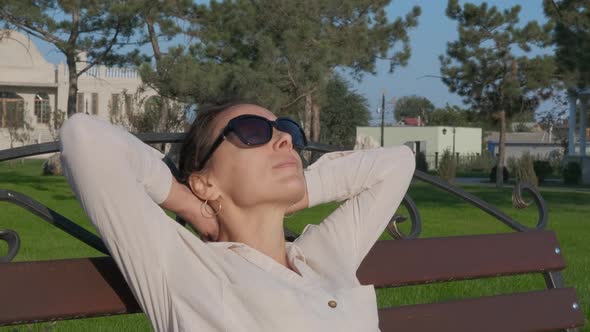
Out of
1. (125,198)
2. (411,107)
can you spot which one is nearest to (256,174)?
(125,198)

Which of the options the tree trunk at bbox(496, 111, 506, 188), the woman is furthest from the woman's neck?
the tree trunk at bbox(496, 111, 506, 188)

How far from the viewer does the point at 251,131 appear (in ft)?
7.11

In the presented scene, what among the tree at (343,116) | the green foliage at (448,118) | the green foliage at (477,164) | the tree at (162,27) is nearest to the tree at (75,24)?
the tree at (162,27)

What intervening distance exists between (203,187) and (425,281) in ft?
2.63

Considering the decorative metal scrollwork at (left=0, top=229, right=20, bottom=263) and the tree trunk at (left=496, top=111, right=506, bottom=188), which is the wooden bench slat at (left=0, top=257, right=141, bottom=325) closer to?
the decorative metal scrollwork at (left=0, top=229, right=20, bottom=263)

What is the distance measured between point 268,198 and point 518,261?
1.09 meters

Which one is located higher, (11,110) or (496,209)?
(11,110)

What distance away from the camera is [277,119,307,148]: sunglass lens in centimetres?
228

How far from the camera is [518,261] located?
2.95 m

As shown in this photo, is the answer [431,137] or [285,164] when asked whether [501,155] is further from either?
[285,164]

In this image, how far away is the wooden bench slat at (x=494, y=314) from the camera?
265cm

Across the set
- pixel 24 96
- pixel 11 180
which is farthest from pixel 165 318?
pixel 24 96

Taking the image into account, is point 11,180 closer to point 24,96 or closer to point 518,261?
point 518,261

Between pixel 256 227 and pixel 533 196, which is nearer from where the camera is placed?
pixel 256 227
